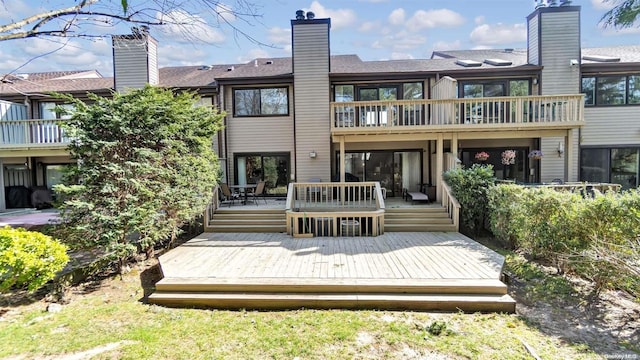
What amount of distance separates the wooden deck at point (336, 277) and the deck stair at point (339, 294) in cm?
1

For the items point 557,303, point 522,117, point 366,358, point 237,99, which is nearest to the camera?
point 366,358

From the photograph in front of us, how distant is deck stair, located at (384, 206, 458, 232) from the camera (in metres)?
8.85

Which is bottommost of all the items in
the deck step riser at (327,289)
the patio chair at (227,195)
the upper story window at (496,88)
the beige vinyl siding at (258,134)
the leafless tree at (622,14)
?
the deck step riser at (327,289)

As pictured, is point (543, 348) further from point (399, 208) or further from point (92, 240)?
point (92, 240)

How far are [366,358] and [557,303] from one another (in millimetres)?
3445

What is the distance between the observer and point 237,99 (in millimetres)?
12797

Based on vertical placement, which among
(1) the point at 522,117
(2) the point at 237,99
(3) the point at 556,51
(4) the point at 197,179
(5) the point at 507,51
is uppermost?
(5) the point at 507,51

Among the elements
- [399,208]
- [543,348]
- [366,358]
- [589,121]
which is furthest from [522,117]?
[366,358]

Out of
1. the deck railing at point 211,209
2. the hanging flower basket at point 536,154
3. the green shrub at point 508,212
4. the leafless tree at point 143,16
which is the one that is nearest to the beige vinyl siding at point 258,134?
the deck railing at point 211,209

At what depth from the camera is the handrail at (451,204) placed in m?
8.74

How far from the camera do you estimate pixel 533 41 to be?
12422 mm

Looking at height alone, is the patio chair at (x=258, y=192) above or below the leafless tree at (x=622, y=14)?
below

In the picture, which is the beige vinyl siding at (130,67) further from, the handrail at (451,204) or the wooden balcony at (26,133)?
the handrail at (451,204)

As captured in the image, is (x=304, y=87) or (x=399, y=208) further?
(x=304, y=87)
